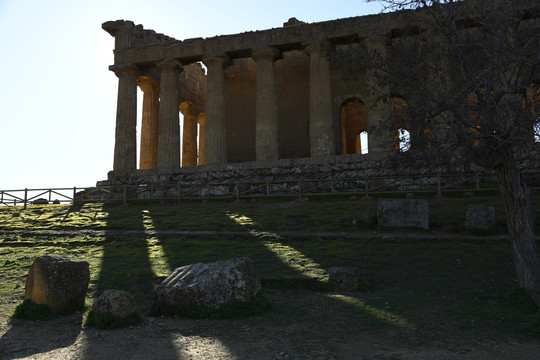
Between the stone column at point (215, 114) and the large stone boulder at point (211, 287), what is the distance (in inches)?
804

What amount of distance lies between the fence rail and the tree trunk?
1011 centimetres

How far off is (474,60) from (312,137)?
17560 millimetres

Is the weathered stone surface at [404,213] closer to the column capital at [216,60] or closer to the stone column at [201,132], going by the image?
the column capital at [216,60]

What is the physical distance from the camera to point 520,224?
796 cm

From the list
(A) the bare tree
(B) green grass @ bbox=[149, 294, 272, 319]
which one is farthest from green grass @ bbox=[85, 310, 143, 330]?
(A) the bare tree

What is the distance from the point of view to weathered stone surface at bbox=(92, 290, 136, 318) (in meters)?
6.82

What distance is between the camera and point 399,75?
8.80 m

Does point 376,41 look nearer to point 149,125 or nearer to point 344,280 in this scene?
point 149,125

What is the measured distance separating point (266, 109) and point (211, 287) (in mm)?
21549

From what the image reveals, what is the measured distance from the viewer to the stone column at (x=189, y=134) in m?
36.4

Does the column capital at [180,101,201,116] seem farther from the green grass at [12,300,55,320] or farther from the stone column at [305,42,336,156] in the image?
the green grass at [12,300,55,320]

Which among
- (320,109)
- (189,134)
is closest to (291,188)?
(320,109)

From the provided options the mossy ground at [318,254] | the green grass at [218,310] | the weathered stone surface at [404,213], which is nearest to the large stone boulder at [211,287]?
the green grass at [218,310]

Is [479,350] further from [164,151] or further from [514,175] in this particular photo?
[164,151]
